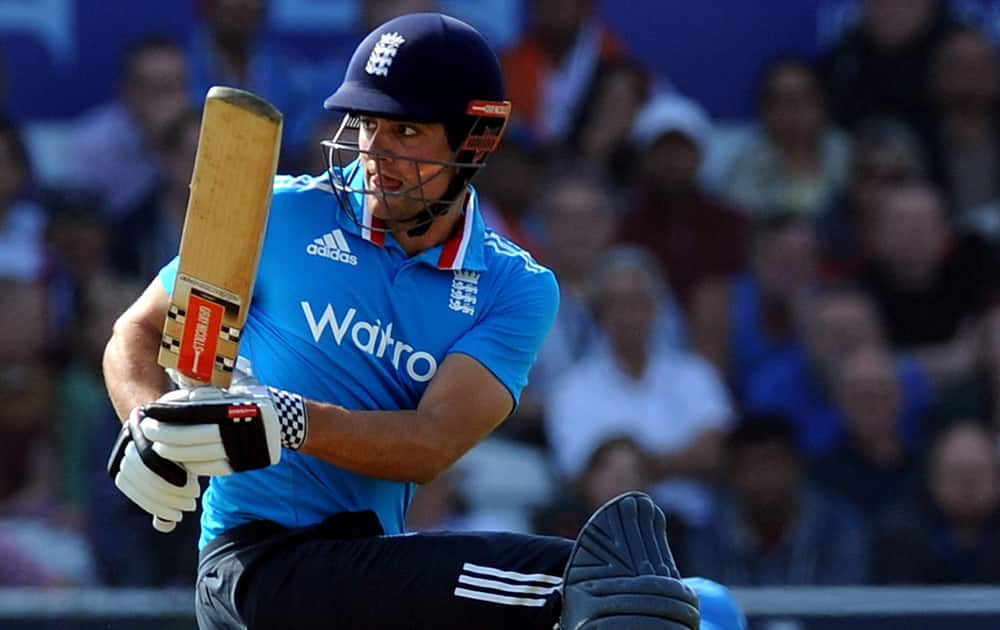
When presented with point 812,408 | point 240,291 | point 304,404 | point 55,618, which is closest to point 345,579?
point 304,404

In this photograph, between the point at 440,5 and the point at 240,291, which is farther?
the point at 440,5

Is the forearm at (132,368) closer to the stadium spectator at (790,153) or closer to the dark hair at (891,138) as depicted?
the stadium spectator at (790,153)

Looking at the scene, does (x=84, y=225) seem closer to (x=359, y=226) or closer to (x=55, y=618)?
(x=55, y=618)

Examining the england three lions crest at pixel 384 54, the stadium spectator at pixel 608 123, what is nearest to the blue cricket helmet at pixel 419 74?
the england three lions crest at pixel 384 54

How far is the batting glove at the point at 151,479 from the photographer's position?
341 cm

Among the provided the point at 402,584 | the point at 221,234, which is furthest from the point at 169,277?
the point at 402,584

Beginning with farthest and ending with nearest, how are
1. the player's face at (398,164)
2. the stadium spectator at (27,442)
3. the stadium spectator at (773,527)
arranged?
the stadium spectator at (27,442) → the stadium spectator at (773,527) → the player's face at (398,164)

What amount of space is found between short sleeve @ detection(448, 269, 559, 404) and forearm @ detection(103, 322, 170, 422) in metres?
0.64

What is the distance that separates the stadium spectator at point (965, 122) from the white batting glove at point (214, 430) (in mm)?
5516

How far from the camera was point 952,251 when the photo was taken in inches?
318

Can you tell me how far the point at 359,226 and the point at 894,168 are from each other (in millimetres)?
4759

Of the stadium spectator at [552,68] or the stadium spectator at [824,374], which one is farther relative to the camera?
the stadium spectator at [552,68]

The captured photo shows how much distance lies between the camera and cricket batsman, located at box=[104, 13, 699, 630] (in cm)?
358

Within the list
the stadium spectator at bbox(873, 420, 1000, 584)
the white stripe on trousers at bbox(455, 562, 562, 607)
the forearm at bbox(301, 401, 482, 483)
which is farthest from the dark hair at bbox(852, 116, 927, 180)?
the white stripe on trousers at bbox(455, 562, 562, 607)
